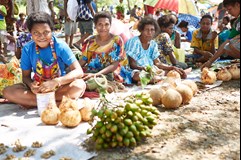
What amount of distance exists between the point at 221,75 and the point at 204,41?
1531 millimetres

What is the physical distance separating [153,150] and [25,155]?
38.8 inches

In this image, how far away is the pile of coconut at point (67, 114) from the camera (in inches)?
113

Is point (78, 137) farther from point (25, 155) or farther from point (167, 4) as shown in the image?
point (167, 4)

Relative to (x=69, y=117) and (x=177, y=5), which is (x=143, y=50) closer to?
(x=69, y=117)

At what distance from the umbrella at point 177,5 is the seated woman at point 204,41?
1672 millimetres

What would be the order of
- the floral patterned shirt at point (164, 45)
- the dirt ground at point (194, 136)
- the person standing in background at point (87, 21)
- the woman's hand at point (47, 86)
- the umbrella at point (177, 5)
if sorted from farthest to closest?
the umbrella at point (177, 5), the person standing in background at point (87, 21), the floral patterned shirt at point (164, 45), the woman's hand at point (47, 86), the dirt ground at point (194, 136)

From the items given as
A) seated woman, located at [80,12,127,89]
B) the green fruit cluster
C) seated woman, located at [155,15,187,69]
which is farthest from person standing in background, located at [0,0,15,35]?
the green fruit cluster

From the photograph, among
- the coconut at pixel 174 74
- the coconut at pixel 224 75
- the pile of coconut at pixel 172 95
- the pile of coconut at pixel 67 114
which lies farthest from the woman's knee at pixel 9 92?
the coconut at pixel 224 75

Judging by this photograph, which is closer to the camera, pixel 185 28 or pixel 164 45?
pixel 164 45

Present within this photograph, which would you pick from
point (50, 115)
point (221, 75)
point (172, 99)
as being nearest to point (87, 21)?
point (221, 75)

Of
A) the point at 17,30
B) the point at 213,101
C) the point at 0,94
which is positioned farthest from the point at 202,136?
the point at 17,30

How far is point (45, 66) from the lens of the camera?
3.45 m

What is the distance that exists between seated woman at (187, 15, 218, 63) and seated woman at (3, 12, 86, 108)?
2830 millimetres

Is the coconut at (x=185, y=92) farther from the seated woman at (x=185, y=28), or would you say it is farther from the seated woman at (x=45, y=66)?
the seated woman at (x=185, y=28)
